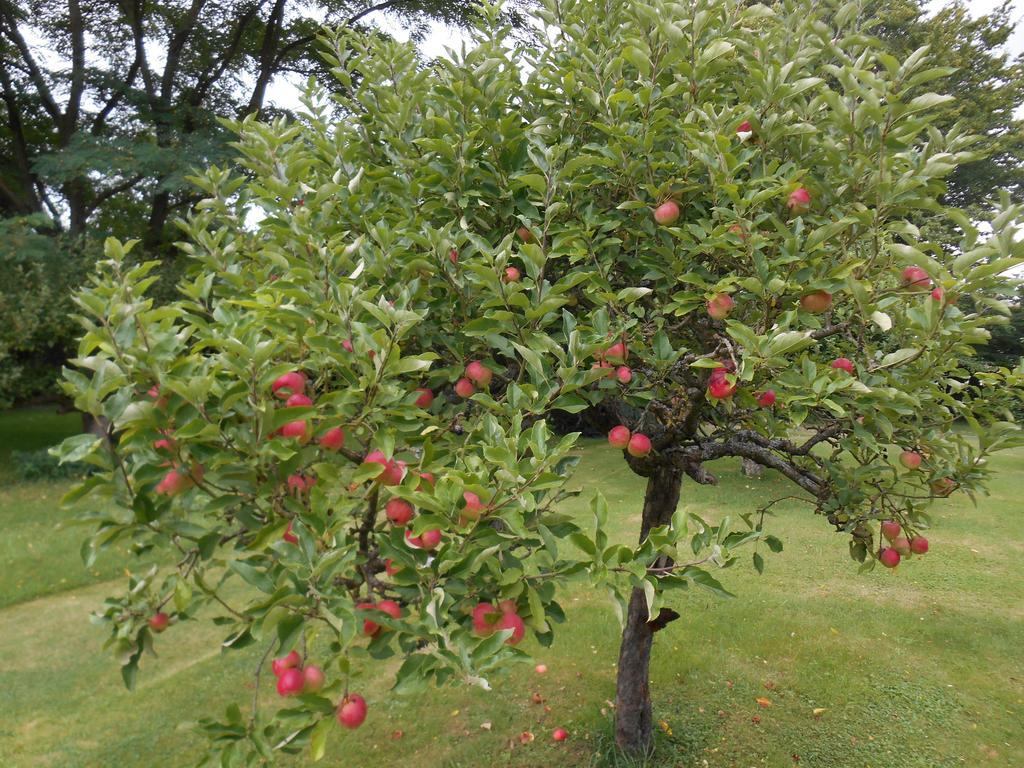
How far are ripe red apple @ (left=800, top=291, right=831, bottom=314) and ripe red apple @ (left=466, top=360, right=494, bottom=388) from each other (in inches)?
56.0

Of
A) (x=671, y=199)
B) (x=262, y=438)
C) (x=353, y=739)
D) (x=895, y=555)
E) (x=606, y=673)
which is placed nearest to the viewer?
(x=262, y=438)

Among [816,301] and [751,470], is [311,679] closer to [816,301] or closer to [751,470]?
[816,301]

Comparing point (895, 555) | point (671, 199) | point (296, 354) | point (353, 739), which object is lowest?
point (353, 739)

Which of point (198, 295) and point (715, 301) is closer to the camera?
point (198, 295)

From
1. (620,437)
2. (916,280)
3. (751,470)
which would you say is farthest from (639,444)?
Answer: (751,470)

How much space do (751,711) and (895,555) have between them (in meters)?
2.34

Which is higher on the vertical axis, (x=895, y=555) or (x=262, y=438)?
(x=262, y=438)

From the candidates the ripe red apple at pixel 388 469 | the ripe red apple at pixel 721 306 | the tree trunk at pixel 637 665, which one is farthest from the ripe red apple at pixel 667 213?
the tree trunk at pixel 637 665

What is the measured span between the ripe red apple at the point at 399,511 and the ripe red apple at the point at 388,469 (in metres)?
0.08

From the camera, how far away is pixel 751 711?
16.6 feet

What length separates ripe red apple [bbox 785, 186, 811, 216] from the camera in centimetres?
278

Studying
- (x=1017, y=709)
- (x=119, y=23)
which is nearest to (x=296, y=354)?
(x=1017, y=709)

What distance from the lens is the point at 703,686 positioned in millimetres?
5426

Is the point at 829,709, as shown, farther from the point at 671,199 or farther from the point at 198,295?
the point at 198,295
